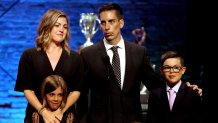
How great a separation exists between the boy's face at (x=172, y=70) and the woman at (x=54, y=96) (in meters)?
0.62

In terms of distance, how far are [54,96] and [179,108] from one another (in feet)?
2.42

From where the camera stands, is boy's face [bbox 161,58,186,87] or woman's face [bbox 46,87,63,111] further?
boy's face [bbox 161,58,186,87]

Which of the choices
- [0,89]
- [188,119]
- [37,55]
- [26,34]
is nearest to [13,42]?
[26,34]

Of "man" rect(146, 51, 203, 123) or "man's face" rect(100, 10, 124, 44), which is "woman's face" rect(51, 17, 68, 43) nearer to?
"man's face" rect(100, 10, 124, 44)

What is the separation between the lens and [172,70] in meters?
2.73

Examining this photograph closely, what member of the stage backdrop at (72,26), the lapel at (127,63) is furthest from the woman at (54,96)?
the stage backdrop at (72,26)

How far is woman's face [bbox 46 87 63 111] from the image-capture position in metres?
2.62

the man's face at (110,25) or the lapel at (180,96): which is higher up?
the man's face at (110,25)

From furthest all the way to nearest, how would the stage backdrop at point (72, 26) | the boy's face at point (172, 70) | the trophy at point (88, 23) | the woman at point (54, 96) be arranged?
the stage backdrop at point (72, 26), the trophy at point (88, 23), the boy's face at point (172, 70), the woman at point (54, 96)

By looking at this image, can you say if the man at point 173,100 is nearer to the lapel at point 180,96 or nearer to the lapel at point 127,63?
the lapel at point 180,96

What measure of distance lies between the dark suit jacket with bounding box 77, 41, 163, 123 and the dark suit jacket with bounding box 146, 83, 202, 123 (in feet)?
0.34

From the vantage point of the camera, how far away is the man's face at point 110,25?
105 inches

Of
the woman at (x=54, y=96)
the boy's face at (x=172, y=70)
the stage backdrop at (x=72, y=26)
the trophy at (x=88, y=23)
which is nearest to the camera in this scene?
the woman at (x=54, y=96)

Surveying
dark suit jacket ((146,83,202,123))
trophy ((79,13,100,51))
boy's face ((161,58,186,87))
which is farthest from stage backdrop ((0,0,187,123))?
dark suit jacket ((146,83,202,123))
